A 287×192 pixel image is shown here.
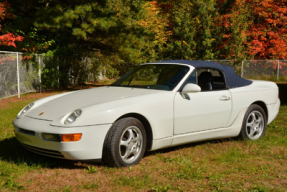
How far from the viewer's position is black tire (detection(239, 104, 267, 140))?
6.15 meters

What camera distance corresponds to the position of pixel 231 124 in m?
5.88

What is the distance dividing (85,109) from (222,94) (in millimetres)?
2414

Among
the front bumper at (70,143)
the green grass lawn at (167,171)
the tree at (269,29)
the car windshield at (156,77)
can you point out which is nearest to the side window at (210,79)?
the car windshield at (156,77)

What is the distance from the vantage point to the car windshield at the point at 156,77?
5.32m

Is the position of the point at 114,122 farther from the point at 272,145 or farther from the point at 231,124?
the point at 272,145

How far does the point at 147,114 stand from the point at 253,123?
2525 millimetres

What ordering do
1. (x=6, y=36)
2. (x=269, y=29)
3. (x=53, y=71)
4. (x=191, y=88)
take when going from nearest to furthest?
(x=191, y=88) < (x=6, y=36) < (x=53, y=71) < (x=269, y=29)

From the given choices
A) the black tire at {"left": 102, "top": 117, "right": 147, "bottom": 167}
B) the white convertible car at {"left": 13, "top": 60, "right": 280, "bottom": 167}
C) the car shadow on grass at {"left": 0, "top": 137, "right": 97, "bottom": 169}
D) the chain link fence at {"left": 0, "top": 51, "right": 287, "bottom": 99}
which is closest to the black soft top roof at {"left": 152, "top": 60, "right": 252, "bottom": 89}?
the white convertible car at {"left": 13, "top": 60, "right": 280, "bottom": 167}

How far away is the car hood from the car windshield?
23 centimetres

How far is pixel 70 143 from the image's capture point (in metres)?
4.20

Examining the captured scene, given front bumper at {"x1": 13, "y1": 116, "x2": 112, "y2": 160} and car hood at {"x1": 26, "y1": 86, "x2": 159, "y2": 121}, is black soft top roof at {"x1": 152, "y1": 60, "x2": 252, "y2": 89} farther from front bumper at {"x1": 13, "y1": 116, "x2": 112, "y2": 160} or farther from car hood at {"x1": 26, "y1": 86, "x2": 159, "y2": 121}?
front bumper at {"x1": 13, "y1": 116, "x2": 112, "y2": 160}

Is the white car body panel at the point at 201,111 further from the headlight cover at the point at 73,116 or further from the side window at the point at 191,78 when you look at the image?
the headlight cover at the point at 73,116

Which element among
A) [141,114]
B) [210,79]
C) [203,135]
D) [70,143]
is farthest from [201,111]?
[70,143]

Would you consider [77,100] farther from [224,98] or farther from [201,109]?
[224,98]
